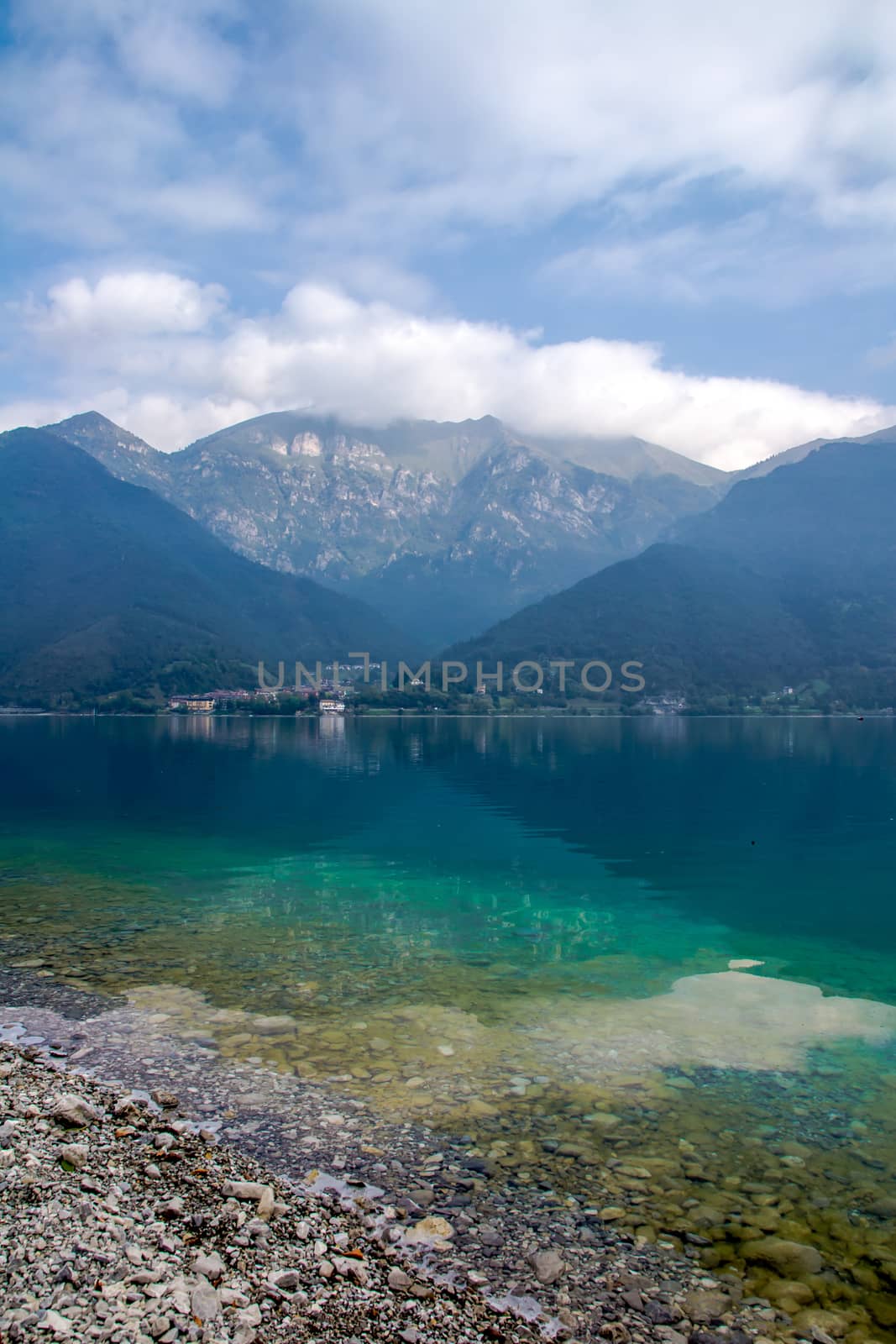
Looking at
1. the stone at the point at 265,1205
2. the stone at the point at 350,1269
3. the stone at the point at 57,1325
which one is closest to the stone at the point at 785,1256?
the stone at the point at 350,1269

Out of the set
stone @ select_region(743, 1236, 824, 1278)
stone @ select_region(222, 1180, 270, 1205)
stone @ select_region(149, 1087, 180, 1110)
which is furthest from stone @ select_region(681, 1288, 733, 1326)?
stone @ select_region(149, 1087, 180, 1110)

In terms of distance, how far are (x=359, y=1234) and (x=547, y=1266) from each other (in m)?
1.97

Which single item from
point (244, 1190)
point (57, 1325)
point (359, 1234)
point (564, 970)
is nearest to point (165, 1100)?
point (244, 1190)

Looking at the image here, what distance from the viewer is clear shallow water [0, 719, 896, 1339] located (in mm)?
10992

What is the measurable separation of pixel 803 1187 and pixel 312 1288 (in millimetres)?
6428

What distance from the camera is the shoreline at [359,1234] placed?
25.3ft

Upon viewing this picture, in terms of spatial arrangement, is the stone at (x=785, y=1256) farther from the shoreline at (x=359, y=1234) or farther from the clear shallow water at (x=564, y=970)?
the shoreline at (x=359, y=1234)

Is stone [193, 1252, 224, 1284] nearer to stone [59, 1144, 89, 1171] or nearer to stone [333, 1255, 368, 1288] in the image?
stone [333, 1255, 368, 1288]

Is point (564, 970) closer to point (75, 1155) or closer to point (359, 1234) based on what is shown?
point (359, 1234)

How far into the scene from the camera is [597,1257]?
9.00m

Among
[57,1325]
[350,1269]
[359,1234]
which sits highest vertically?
[57,1325]

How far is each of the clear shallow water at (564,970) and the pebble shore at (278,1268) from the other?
1110mm

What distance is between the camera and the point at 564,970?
66.3 ft

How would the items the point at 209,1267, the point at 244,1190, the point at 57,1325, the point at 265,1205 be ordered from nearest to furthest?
the point at 57,1325 → the point at 209,1267 → the point at 265,1205 → the point at 244,1190
